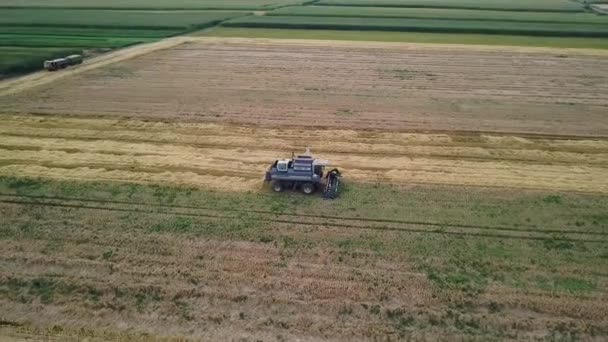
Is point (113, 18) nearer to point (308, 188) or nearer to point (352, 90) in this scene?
point (352, 90)

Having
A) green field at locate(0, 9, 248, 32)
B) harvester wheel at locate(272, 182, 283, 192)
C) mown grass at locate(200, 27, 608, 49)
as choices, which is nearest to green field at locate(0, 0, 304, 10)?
green field at locate(0, 9, 248, 32)

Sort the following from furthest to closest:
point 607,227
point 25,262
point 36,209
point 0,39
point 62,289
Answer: point 0,39, point 36,209, point 607,227, point 25,262, point 62,289

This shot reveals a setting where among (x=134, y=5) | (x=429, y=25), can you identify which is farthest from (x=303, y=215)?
(x=134, y=5)

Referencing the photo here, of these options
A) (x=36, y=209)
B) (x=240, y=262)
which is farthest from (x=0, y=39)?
(x=240, y=262)

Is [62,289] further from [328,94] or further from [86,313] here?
[328,94]

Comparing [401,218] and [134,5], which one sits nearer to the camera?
Result: [401,218]
